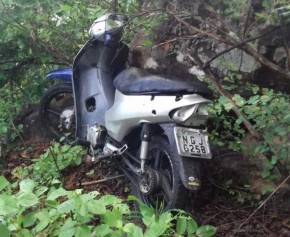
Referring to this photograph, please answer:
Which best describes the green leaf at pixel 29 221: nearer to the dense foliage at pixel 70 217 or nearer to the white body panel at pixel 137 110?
the dense foliage at pixel 70 217

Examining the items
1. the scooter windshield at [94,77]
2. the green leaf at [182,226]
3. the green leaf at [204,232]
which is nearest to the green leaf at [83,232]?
the green leaf at [182,226]

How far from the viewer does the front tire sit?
3.34m

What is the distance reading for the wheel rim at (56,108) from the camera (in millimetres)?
5264

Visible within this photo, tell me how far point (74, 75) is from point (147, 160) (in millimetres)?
1429

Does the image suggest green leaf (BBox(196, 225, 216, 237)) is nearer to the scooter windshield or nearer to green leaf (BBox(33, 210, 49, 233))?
green leaf (BBox(33, 210, 49, 233))

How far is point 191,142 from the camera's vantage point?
3324mm

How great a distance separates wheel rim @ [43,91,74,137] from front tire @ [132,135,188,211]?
1725 millimetres

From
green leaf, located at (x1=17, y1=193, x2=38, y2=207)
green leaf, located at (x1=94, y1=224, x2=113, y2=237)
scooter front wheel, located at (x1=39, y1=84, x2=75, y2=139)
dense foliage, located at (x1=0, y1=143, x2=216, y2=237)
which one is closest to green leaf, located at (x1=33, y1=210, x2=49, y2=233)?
dense foliage, located at (x1=0, y1=143, x2=216, y2=237)

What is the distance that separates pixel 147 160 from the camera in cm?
360

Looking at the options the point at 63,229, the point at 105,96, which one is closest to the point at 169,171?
the point at 105,96

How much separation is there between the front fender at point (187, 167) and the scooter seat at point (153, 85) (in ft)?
0.80

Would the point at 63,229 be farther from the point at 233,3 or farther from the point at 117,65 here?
the point at 117,65

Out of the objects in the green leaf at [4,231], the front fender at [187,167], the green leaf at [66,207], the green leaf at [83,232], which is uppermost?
the green leaf at [66,207]

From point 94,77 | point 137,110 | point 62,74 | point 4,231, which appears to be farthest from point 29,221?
point 62,74
